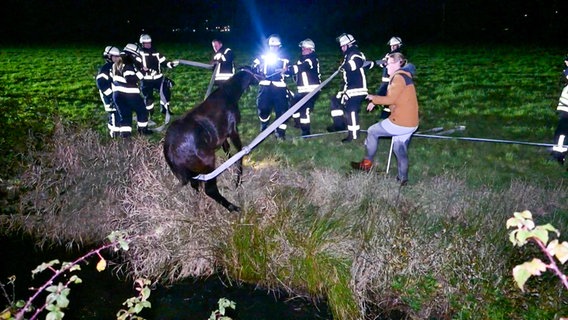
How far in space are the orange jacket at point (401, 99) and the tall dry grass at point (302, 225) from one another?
83cm

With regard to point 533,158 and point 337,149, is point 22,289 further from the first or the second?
point 533,158

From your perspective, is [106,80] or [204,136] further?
[106,80]

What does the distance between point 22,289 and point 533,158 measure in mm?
7845

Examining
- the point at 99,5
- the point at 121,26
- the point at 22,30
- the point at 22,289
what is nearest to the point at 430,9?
the point at 121,26

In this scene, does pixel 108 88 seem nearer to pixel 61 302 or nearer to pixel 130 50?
pixel 130 50

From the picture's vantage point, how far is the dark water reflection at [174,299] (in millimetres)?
6066

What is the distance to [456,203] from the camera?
6285 millimetres

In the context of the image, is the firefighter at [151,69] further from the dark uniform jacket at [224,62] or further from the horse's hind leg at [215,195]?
the horse's hind leg at [215,195]

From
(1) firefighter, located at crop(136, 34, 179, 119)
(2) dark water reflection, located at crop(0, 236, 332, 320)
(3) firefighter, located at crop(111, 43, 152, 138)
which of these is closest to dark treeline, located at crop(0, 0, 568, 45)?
(1) firefighter, located at crop(136, 34, 179, 119)

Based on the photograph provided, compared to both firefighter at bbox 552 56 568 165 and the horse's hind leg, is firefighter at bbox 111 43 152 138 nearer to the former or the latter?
the horse's hind leg

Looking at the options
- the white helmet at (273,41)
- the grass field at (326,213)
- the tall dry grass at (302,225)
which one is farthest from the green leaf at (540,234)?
the white helmet at (273,41)

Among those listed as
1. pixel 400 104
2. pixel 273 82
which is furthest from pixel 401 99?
pixel 273 82

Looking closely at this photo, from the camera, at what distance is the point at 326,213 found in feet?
20.7

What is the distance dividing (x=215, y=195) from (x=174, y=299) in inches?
53.1
